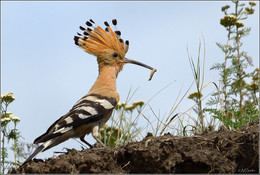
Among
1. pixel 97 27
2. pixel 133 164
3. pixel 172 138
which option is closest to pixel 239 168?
pixel 172 138

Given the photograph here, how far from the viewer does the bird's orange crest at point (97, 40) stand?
217 inches

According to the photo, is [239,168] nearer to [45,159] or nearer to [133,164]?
[133,164]

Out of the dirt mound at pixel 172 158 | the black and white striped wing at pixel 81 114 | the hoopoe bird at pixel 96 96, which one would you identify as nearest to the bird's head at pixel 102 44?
the hoopoe bird at pixel 96 96

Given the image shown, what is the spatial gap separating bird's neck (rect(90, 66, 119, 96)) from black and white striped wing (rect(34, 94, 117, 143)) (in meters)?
0.21

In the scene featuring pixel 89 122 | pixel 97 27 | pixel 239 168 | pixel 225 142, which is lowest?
pixel 239 168

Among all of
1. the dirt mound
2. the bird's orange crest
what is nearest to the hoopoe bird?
the bird's orange crest

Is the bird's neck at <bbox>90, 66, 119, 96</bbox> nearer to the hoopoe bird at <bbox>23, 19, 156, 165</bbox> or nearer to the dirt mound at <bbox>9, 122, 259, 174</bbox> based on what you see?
the hoopoe bird at <bbox>23, 19, 156, 165</bbox>

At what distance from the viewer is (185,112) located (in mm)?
5062

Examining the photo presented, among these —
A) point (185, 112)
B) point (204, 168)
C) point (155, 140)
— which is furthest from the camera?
point (185, 112)

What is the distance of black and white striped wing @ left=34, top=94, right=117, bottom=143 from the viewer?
4.03 meters

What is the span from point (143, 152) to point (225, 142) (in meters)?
0.69

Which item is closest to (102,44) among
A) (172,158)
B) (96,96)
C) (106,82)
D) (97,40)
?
(97,40)

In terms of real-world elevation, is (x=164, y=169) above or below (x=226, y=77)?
below

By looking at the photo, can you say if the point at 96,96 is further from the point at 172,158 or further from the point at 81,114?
the point at 172,158
